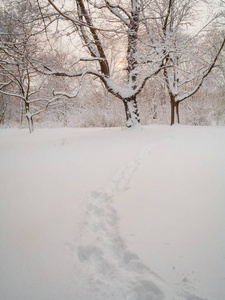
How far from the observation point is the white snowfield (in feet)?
4.53

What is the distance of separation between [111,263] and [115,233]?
355mm

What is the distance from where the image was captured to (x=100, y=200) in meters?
2.62

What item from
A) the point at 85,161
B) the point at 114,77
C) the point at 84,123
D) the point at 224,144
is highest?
the point at 114,77

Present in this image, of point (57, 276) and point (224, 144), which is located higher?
point (224, 144)

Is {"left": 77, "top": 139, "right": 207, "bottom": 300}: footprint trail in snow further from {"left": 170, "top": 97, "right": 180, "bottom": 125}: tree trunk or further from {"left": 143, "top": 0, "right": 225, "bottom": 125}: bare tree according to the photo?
{"left": 170, "top": 97, "right": 180, "bottom": 125}: tree trunk

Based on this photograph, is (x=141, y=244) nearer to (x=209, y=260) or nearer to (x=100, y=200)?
(x=209, y=260)

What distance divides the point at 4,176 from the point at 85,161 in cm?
169

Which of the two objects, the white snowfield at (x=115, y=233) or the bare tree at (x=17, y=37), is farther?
the bare tree at (x=17, y=37)

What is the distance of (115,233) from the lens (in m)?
1.95

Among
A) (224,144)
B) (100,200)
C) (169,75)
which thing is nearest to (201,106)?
(169,75)

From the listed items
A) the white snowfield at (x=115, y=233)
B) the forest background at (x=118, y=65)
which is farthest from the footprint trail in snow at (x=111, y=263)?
the forest background at (x=118, y=65)

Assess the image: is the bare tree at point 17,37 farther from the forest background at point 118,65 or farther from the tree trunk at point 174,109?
the tree trunk at point 174,109

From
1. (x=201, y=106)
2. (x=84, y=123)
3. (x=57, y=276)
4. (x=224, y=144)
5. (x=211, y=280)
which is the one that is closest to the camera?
(x=211, y=280)

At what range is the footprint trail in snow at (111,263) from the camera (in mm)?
1345
